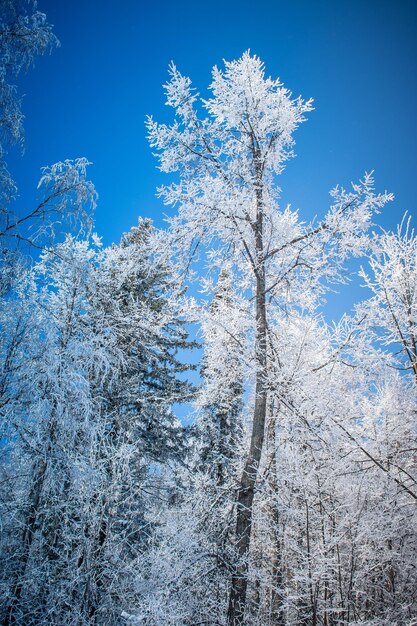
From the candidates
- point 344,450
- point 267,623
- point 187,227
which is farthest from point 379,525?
point 187,227

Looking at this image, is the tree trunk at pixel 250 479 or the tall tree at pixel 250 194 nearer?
the tree trunk at pixel 250 479

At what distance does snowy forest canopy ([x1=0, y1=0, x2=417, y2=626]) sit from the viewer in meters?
4.59

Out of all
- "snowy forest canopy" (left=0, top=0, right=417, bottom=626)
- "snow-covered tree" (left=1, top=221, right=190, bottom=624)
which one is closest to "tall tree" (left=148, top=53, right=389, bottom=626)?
"snowy forest canopy" (left=0, top=0, right=417, bottom=626)

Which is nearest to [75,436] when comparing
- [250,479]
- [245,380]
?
[250,479]

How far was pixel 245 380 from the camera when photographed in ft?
21.9

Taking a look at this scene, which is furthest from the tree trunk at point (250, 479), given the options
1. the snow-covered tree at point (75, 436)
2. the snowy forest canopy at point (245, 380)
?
the snow-covered tree at point (75, 436)

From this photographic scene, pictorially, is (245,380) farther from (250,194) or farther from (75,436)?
(250,194)

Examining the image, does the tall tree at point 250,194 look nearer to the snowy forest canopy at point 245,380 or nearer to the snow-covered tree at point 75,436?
the snowy forest canopy at point 245,380

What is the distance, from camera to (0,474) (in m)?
4.91

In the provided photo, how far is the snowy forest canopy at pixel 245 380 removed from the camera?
15.1ft

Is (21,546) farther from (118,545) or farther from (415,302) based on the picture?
(415,302)

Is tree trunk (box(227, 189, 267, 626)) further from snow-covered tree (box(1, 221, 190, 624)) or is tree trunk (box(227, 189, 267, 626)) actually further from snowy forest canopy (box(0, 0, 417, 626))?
snow-covered tree (box(1, 221, 190, 624))

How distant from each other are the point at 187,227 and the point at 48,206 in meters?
2.57

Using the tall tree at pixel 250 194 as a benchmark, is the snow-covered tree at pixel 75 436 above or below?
below
